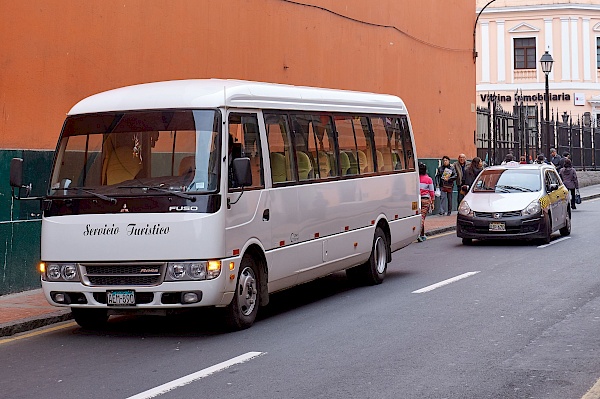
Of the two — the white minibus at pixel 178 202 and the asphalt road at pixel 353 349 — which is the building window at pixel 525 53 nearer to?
the asphalt road at pixel 353 349

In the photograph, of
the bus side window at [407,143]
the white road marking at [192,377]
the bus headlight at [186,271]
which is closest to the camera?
the white road marking at [192,377]

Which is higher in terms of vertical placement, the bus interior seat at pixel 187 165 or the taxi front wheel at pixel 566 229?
the bus interior seat at pixel 187 165

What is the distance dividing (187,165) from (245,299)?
157 cm

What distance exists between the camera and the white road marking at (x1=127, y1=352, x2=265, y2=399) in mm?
8070

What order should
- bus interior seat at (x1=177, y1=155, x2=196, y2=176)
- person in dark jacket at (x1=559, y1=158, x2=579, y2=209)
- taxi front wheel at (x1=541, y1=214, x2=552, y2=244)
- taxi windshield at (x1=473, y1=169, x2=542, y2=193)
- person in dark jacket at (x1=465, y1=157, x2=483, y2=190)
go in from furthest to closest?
1. person in dark jacket at (x1=559, y1=158, x2=579, y2=209)
2. person in dark jacket at (x1=465, y1=157, x2=483, y2=190)
3. taxi windshield at (x1=473, y1=169, x2=542, y2=193)
4. taxi front wheel at (x1=541, y1=214, x2=552, y2=244)
5. bus interior seat at (x1=177, y1=155, x2=196, y2=176)

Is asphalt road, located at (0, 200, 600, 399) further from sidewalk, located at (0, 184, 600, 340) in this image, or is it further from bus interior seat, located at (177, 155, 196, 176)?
bus interior seat, located at (177, 155, 196, 176)

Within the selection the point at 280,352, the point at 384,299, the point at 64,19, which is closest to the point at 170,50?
the point at 64,19

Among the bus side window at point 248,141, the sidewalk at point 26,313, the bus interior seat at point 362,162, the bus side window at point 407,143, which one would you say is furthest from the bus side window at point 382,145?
the sidewalk at point 26,313

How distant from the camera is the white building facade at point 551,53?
6025cm

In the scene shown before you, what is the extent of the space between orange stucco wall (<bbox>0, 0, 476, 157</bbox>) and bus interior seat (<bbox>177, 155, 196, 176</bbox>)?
14.9 ft

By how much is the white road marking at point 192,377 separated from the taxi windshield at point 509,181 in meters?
12.9

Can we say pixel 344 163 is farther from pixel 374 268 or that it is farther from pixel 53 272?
pixel 53 272

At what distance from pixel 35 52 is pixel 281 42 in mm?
8003

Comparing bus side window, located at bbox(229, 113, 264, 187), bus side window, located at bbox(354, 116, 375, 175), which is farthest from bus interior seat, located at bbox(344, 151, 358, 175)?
bus side window, located at bbox(229, 113, 264, 187)
